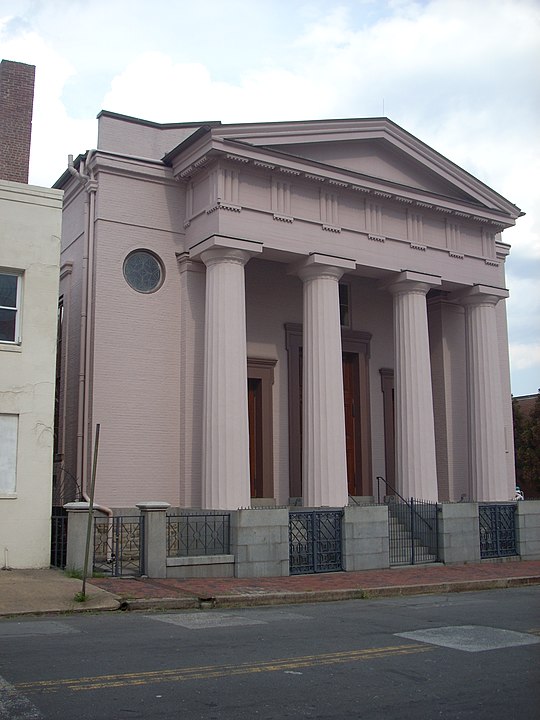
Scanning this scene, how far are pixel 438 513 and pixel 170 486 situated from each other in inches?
266

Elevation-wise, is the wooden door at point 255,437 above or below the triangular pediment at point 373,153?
below

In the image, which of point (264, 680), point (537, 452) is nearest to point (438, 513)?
point (264, 680)

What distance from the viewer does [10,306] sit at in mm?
17625

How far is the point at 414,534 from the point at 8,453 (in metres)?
10.2

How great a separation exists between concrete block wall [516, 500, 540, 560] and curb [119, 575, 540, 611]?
3.94 metres

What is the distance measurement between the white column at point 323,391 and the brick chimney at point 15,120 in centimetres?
771

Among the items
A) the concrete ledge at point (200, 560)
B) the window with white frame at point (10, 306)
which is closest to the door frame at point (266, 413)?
the concrete ledge at point (200, 560)

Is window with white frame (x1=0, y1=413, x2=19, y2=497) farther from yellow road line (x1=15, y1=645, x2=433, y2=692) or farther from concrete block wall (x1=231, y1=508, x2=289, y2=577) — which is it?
yellow road line (x1=15, y1=645, x2=433, y2=692)

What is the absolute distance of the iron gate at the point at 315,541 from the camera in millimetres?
18000

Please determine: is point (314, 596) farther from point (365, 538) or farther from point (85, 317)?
point (85, 317)

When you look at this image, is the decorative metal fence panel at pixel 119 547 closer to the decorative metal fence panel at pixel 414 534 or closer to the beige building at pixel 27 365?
the beige building at pixel 27 365

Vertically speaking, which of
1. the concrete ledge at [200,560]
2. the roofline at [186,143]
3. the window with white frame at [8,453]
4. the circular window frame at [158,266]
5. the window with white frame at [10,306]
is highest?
the roofline at [186,143]

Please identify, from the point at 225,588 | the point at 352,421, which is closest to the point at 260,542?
the point at 225,588

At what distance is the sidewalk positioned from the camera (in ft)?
43.2
